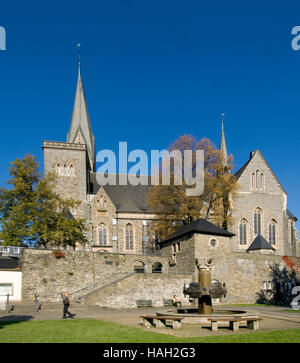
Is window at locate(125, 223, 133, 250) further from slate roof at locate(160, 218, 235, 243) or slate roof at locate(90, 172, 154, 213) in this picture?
slate roof at locate(160, 218, 235, 243)

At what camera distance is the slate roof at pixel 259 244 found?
131 feet

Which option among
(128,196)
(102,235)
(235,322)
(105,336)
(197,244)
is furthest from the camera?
(128,196)

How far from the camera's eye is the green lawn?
36.6 ft

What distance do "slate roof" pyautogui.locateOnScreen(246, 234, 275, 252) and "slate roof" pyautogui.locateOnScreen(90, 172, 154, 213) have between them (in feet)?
43.4

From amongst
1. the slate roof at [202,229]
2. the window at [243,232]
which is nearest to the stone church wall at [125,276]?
the slate roof at [202,229]

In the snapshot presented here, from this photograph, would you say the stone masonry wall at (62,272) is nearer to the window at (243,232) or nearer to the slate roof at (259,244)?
the slate roof at (259,244)

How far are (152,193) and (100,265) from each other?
11.1 metres

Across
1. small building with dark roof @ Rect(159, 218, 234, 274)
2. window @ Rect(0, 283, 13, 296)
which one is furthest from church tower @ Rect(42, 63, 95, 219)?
window @ Rect(0, 283, 13, 296)

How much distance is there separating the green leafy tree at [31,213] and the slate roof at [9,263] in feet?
4.24

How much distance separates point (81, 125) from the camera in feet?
203

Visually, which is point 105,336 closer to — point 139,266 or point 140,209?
point 139,266

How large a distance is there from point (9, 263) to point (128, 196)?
2453 centimetres

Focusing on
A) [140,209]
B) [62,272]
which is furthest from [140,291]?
[140,209]
